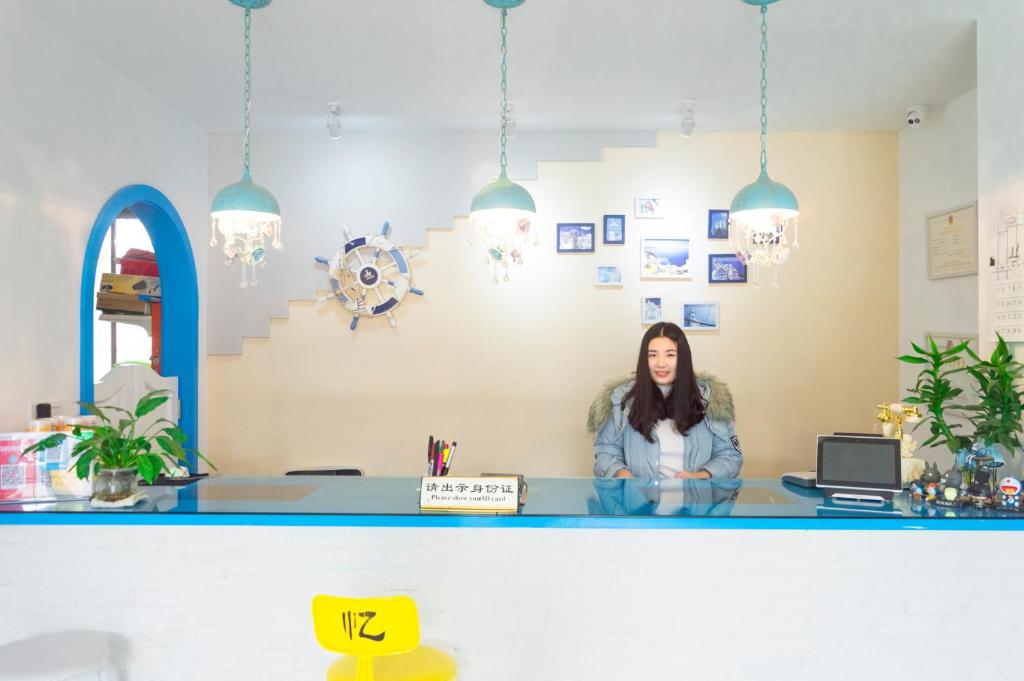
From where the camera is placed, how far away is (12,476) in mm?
2441

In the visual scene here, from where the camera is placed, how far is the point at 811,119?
442 centimetres

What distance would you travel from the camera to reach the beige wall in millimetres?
4715

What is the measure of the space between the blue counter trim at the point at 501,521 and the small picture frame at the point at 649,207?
9.13ft

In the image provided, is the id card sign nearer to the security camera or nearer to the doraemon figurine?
the doraemon figurine

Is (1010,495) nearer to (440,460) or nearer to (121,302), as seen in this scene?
(440,460)

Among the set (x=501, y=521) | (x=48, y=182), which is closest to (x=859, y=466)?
(x=501, y=521)

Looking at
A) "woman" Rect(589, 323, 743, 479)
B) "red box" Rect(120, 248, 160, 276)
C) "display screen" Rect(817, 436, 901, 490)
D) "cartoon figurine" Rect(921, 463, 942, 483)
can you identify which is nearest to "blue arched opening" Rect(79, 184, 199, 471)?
"red box" Rect(120, 248, 160, 276)

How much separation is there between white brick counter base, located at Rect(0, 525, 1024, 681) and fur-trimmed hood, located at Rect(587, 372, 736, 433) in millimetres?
1070

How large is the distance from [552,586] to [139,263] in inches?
146

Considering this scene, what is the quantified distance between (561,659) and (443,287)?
2847 millimetres

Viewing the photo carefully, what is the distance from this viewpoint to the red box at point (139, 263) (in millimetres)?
4762

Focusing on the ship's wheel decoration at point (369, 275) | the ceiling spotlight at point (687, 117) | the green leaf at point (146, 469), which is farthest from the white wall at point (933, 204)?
the green leaf at point (146, 469)

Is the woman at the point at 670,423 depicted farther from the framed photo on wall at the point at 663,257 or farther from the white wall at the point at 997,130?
the framed photo on wall at the point at 663,257

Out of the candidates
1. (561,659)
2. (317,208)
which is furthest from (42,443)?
(317,208)
